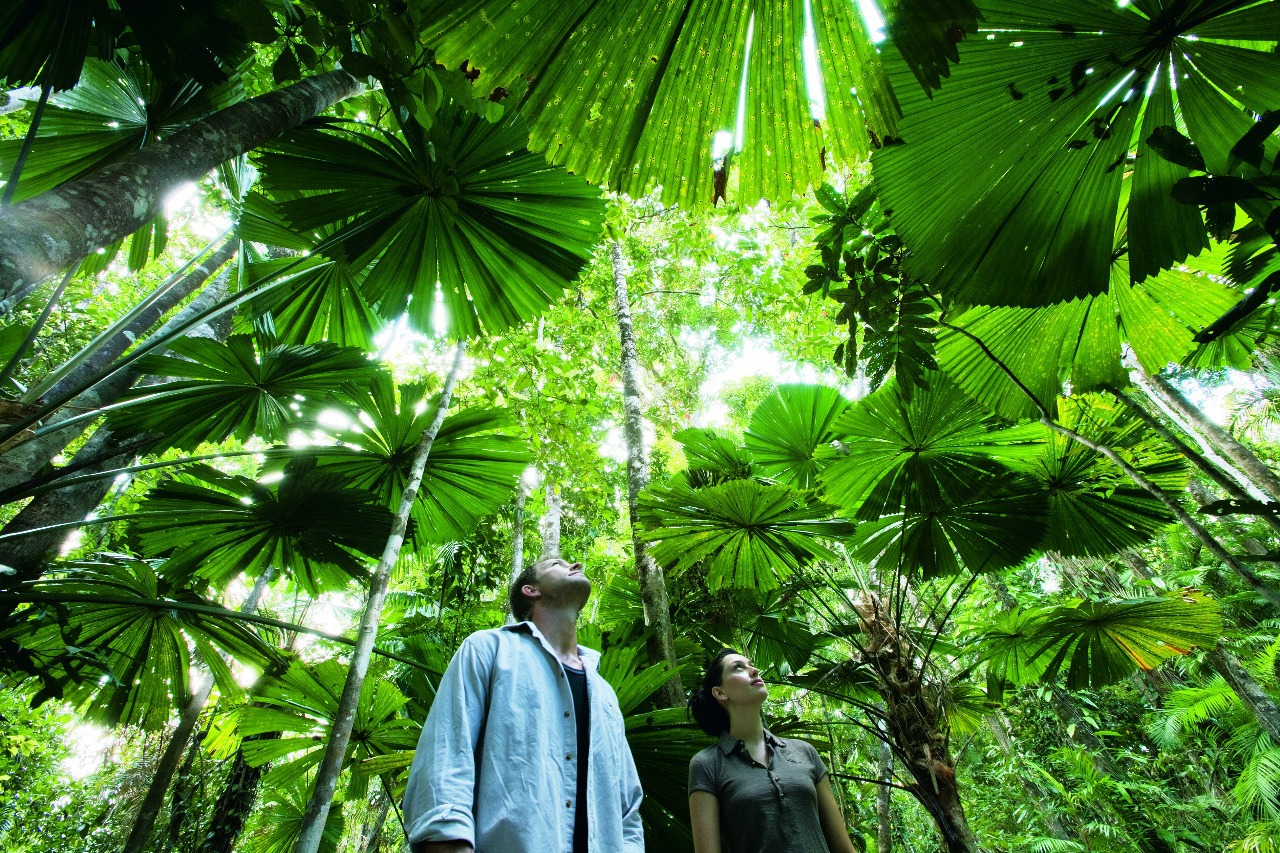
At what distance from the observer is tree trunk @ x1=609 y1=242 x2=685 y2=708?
3.03 meters

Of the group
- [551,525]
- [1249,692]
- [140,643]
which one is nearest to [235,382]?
[140,643]

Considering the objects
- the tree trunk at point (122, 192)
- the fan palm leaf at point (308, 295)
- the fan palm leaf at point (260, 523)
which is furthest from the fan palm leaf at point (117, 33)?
the fan palm leaf at point (260, 523)

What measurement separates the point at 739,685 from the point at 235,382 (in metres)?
2.48

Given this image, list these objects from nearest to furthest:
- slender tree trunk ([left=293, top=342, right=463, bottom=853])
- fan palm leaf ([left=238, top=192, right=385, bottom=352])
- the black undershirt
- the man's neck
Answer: the black undershirt < slender tree trunk ([left=293, top=342, right=463, bottom=853]) < the man's neck < fan palm leaf ([left=238, top=192, right=385, bottom=352])

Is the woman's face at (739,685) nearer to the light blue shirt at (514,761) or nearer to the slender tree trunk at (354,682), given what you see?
the light blue shirt at (514,761)

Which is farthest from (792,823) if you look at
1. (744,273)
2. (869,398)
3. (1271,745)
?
(1271,745)

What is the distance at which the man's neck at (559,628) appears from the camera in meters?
1.95

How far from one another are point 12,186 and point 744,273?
17.5 ft

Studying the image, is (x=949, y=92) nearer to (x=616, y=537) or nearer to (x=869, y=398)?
(x=869, y=398)

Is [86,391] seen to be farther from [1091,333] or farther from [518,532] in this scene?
[518,532]

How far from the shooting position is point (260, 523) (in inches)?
105

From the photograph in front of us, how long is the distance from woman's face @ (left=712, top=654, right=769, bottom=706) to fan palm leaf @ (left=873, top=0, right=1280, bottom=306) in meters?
1.65

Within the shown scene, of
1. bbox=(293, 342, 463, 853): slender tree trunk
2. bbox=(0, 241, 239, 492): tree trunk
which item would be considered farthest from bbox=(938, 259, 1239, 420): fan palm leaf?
bbox=(0, 241, 239, 492): tree trunk

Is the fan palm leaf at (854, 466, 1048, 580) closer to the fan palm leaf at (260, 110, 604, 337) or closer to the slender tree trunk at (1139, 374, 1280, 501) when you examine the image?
the slender tree trunk at (1139, 374, 1280, 501)
